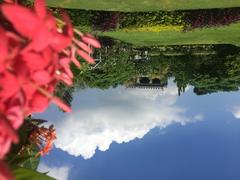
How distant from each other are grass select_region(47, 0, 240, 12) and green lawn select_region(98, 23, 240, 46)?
1667 mm

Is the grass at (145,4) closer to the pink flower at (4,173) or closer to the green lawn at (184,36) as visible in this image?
the green lawn at (184,36)

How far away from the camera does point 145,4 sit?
15.6m

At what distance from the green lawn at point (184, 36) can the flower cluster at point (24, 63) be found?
53.4 ft

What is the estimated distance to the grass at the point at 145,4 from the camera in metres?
15.2

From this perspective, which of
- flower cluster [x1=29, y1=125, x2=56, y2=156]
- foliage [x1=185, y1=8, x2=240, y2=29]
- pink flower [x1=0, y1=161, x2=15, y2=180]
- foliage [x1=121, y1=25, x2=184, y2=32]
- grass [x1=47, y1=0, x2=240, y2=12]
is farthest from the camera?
foliage [x1=121, y1=25, x2=184, y2=32]

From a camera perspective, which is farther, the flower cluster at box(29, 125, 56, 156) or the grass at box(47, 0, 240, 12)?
the grass at box(47, 0, 240, 12)

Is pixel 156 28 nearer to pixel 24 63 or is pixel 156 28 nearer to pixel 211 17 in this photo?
pixel 211 17

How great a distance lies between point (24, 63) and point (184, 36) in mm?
18045

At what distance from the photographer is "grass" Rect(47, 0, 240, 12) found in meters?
15.2

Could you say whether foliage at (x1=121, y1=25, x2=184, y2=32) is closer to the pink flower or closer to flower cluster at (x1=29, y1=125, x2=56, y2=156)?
flower cluster at (x1=29, y1=125, x2=56, y2=156)

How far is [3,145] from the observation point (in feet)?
2.88

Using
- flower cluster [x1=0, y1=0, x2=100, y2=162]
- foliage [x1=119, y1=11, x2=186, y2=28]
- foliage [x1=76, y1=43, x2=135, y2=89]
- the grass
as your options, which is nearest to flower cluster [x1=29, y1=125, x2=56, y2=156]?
flower cluster [x1=0, y1=0, x2=100, y2=162]

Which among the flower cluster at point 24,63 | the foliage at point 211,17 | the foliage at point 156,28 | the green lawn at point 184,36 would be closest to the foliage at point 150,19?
the foliage at point 156,28

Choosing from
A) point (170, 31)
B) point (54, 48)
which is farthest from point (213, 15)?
point (54, 48)
